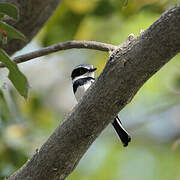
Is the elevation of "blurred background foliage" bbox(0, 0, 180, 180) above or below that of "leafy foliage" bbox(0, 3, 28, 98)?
below

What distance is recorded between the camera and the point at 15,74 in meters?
3.00

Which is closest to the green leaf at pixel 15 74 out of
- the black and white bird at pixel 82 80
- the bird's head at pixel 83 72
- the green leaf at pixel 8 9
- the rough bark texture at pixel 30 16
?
the green leaf at pixel 8 9

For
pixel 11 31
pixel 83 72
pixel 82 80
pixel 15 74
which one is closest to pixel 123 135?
pixel 82 80

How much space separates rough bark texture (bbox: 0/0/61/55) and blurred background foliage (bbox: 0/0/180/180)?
48 cm

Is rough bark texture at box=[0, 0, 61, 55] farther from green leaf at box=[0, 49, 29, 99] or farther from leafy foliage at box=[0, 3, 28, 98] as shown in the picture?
green leaf at box=[0, 49, 29, 99]

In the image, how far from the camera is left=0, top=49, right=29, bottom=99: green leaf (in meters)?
2.96

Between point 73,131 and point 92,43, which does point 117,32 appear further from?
point 73,131

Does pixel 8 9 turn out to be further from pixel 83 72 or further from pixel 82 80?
pixel 83 72

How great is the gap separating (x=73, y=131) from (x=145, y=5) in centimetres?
226

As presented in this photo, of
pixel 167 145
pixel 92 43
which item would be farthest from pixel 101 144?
pixel 92 43

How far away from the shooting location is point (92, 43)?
10.4 feet

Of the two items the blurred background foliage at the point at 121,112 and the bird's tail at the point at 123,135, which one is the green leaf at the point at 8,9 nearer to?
the blurred background foliage at the point at 121,112

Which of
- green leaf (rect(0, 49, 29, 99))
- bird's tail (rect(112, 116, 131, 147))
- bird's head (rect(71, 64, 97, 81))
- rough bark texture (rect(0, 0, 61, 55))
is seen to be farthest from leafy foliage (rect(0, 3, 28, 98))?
bird's head (rect(71, 64, 97, 81))

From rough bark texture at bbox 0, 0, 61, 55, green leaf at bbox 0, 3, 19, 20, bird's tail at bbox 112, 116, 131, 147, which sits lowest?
bird's tail at bbox 112, 116, 131, 147
